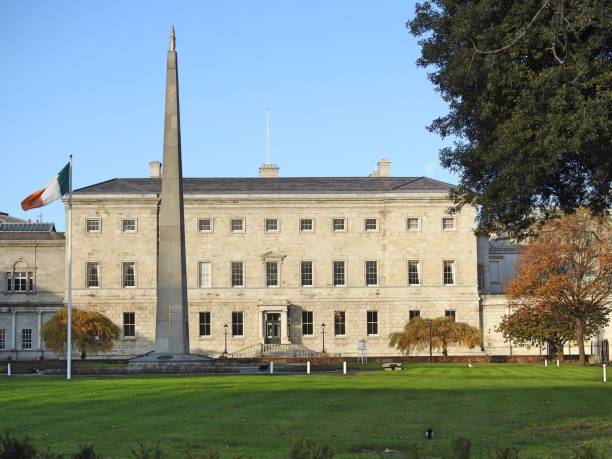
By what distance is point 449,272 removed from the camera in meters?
87.2

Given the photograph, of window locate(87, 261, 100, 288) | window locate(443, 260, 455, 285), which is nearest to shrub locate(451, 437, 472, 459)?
window locate(443, 260, 455, 285)

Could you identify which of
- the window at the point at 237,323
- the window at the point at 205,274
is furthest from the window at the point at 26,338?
the window at the point at 237,323

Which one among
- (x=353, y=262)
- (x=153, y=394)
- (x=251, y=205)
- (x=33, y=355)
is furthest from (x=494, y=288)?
(x=153, y=394)

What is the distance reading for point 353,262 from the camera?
87.4m

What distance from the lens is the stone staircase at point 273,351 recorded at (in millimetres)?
81938

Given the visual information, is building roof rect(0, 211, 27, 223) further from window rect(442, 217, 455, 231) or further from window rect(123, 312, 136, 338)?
window rect(442, 217, 455, 231)

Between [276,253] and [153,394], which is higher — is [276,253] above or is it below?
above

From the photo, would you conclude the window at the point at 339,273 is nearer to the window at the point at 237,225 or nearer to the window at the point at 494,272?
the window at the point at 237,225

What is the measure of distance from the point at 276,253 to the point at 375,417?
62.8m

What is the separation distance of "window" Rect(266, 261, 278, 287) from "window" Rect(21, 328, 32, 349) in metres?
18.5

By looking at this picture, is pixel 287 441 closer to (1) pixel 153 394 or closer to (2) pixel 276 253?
(1) pixel 153 394

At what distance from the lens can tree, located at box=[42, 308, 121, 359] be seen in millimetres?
79188

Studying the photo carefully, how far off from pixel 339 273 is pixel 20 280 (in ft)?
81.9

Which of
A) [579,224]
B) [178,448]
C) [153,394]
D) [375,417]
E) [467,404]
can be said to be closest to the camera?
[178,448]
